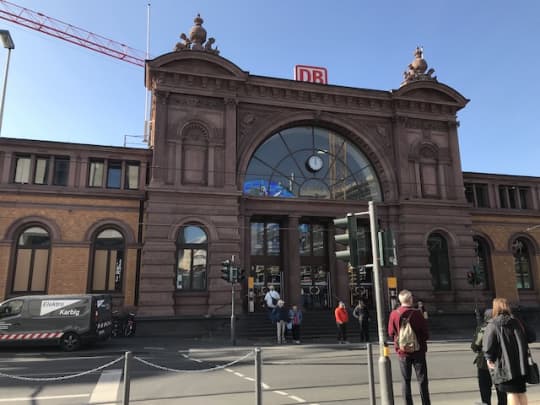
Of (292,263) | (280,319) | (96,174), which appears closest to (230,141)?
(96,174)

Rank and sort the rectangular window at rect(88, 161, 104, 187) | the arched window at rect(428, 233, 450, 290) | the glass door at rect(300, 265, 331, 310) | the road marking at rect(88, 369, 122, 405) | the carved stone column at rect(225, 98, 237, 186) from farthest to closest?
the arched window at rect(428, 233, 450, 290) < the glass door at rect(300, 265, 331, 310) < the carved stone column at rect(225, 98, 237, 186) < the rectangular window at rect(88, 161, 104, 187) < the road marking at rect(88, 369, 122, 405)

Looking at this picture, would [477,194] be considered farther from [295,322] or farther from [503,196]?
[295,322]

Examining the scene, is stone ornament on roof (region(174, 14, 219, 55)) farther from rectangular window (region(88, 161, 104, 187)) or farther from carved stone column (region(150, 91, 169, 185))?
rectangular window (region(88, 161, 104, 187))

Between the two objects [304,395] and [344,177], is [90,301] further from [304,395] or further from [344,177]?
[344,177]

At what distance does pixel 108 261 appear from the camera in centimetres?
2322

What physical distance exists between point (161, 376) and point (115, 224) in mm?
14102

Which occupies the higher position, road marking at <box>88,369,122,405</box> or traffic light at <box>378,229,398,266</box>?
traffic light at <box>378,229,398,266</box>

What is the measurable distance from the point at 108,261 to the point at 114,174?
5000 millimetres

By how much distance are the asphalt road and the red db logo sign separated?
18.6 metres

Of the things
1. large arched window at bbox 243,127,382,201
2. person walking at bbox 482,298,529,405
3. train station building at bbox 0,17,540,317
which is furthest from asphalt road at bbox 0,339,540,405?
large arched window at bbox 243,127,382,201

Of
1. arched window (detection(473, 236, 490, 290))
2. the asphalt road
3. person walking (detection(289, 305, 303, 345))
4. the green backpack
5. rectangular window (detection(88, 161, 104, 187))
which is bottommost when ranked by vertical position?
the asphalt road

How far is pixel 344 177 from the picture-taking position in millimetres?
27953

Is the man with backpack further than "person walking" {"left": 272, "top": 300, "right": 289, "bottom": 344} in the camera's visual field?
No

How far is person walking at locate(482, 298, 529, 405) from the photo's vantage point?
5.46 meters
